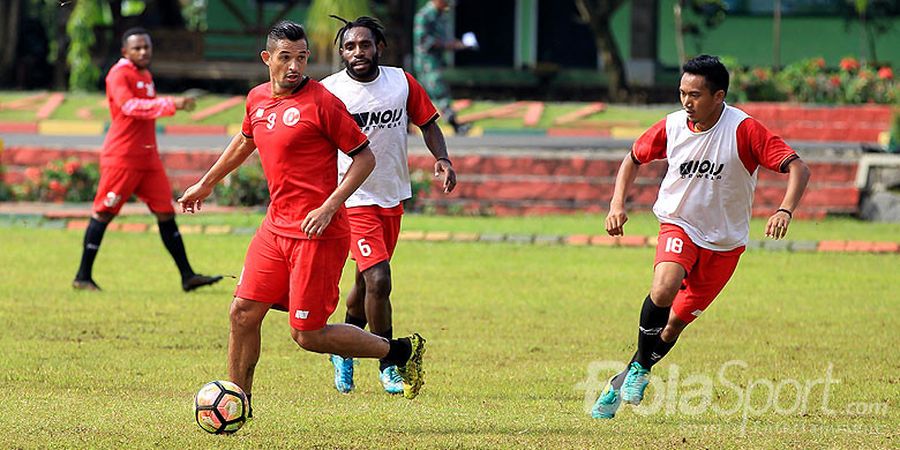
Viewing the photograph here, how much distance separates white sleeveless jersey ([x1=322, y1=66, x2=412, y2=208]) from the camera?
8.73 metres

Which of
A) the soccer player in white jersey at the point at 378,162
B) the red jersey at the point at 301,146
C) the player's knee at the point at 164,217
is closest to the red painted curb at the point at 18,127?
the player's knee at the point at 164,217

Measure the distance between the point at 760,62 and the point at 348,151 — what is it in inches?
877

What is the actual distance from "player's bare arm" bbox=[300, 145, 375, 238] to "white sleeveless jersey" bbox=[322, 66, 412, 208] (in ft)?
5.37

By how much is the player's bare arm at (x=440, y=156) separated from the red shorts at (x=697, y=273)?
1.15 m

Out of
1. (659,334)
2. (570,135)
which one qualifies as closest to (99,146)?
(570,135)

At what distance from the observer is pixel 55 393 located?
823 cm

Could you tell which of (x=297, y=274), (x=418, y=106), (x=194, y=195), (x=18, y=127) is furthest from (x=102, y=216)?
(x=18, y=127)

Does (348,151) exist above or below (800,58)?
above

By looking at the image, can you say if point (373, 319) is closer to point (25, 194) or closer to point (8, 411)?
point (8, 411)

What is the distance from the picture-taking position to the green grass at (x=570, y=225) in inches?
639

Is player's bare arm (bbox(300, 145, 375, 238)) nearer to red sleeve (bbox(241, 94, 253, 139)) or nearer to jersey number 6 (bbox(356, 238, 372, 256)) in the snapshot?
red sleeve (bbox(241, 94, 253, 139))

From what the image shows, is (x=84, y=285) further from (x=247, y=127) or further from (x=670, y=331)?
(x=670, y=331)

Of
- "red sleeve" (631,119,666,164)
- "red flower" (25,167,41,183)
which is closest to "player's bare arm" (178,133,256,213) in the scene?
"red sleeve" (631,119,666,164)

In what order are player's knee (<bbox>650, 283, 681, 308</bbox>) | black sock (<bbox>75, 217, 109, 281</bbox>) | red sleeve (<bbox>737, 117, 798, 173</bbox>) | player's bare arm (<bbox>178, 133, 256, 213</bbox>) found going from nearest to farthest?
player's bare arm (<bbox>178, 133, 256, 213</bbox>)
red sleeve (<bbox>737, 117, 798, 173</bbox>)
player's knee (<bbox>650, 283, 681, 308</bbox>)
black sock (<bbox>75, 217, 109, 281</bbox>)
